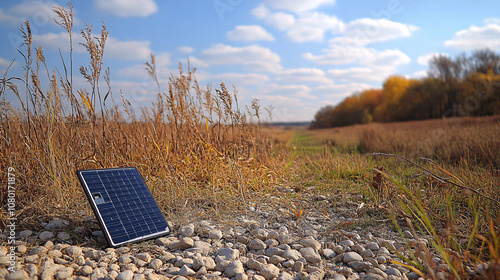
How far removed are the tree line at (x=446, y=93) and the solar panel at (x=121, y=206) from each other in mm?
18181

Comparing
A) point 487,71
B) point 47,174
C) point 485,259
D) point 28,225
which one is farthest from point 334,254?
point 487,71

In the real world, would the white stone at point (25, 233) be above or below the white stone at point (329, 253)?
above

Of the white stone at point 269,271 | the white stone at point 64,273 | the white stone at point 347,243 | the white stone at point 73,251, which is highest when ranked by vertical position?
the white stone at point 73,251

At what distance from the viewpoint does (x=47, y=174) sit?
271 cm

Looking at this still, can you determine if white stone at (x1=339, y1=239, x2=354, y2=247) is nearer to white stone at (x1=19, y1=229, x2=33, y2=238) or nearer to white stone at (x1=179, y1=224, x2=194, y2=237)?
white stone at (x1=179, y1=224, x2=194, y2=237)

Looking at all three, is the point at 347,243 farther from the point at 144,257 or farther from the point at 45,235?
the point at 45,235

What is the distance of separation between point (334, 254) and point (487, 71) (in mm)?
22624

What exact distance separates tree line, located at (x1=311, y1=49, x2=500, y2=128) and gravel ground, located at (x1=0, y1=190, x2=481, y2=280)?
56.6 ft

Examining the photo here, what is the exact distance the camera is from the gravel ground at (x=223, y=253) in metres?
1.72

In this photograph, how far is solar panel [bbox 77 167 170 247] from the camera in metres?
2.01

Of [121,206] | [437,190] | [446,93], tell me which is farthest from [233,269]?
[446,93]

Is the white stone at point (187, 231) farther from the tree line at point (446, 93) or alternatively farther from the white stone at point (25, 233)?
the tree line at point (446, 93)

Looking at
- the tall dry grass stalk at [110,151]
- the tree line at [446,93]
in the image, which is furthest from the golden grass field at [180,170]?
the tree line at [446,93]

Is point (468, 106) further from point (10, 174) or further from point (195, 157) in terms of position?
point (10, 174)
